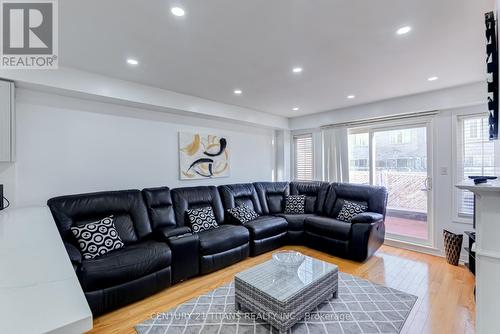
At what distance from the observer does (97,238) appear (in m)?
2.58

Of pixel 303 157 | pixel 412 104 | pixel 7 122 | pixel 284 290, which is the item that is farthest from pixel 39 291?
pixel 303 157

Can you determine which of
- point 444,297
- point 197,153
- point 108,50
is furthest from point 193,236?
point 444,297

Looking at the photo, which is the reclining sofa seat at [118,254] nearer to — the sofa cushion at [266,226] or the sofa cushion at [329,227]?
the sofa cushion at [266,226]

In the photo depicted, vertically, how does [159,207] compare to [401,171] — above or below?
below

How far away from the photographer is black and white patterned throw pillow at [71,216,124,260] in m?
2.49

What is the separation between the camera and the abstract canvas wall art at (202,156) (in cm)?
406

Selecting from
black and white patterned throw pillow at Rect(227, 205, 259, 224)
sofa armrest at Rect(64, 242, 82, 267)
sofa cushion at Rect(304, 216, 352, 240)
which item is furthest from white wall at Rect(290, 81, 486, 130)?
sofa armrest at Rect(64, 242, 82, 267)

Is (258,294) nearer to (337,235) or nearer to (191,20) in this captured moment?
(337,235)

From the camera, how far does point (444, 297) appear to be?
8.27 ft

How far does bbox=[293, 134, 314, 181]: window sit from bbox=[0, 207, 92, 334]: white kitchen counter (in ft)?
16.2

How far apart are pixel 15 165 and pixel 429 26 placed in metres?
4.28

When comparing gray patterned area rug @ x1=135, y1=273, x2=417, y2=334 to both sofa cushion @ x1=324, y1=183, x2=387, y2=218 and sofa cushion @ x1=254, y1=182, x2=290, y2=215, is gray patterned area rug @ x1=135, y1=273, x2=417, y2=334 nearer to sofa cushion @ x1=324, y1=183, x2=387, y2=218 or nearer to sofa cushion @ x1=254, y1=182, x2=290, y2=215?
sofa cushion @ x1=324, y1=183, x2=387, y2=218

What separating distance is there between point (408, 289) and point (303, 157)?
3.47 metres

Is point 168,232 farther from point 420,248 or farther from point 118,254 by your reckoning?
point 420,248
